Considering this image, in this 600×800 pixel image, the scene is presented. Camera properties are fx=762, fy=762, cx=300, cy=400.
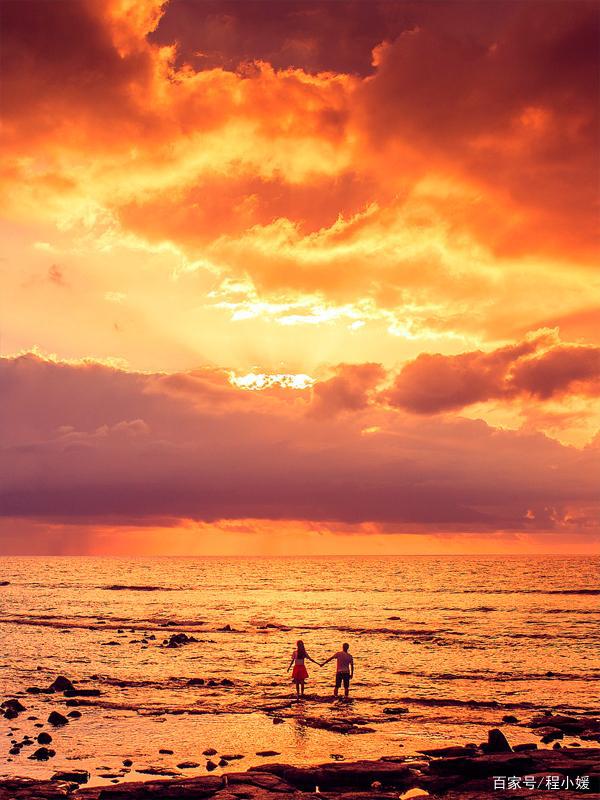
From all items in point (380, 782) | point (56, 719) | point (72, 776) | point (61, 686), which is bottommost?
point (61, 686)

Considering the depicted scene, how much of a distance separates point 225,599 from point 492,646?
229 feet

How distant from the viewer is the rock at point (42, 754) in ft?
80.8

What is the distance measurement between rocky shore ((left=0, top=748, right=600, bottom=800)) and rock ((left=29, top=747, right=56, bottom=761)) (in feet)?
7.44

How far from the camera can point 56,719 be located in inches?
1203

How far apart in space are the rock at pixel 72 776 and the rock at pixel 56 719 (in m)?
8.11

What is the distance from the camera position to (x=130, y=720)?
3155cm

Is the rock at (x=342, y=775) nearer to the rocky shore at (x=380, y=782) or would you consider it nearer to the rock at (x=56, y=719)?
the rocky shore at (x=380, y=782)

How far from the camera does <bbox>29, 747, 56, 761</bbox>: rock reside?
24.6 metres

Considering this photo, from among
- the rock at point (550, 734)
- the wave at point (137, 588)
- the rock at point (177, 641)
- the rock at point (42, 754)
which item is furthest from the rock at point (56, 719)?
the wave at point (137, 588)

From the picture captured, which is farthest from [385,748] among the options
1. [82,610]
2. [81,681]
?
[82,610]

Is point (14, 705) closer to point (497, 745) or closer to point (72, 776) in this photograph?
point (72, 776)

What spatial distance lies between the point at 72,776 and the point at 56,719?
8.84 meters

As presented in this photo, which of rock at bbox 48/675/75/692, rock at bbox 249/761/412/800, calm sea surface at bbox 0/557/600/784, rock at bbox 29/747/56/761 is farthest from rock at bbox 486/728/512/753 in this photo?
rock at bbox 48/675/75/692

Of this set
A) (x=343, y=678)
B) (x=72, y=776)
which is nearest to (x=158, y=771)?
(x=72, y=776)
